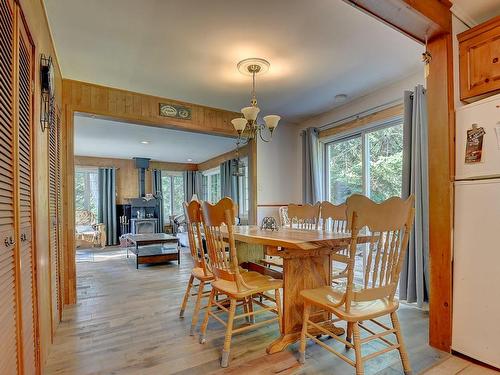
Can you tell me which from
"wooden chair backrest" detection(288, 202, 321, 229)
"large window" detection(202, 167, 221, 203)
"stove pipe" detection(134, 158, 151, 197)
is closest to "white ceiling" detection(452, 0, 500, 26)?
"wooden chair backrest" detection(288, 202, 321, 229)

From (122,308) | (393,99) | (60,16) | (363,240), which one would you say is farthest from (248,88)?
(122,308)

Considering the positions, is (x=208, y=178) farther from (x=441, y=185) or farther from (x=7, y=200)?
(x=7, y=200)

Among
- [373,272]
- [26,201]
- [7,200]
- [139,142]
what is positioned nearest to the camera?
[7,200]

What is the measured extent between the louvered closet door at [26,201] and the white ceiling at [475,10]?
257 cm

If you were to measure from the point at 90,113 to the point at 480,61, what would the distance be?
3.59 meters

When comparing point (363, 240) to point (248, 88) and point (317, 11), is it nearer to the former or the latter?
point (317, 11)

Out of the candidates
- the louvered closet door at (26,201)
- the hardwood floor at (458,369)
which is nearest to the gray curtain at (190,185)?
the louvered closet door at (26,201)

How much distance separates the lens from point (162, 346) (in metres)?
2.02

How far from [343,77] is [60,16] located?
264 cm

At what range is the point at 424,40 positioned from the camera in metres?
2.08

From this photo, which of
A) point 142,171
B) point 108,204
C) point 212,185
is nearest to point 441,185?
point 212,185

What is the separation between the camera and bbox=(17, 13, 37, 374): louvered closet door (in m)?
1.28

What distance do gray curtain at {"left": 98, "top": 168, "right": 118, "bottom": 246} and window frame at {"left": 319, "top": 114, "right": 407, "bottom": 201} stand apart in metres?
5.83

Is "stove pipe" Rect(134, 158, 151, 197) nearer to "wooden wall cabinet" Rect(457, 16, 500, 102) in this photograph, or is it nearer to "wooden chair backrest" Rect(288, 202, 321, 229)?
"wooden chair backrest" Rect(288, 202, 321, 229)
